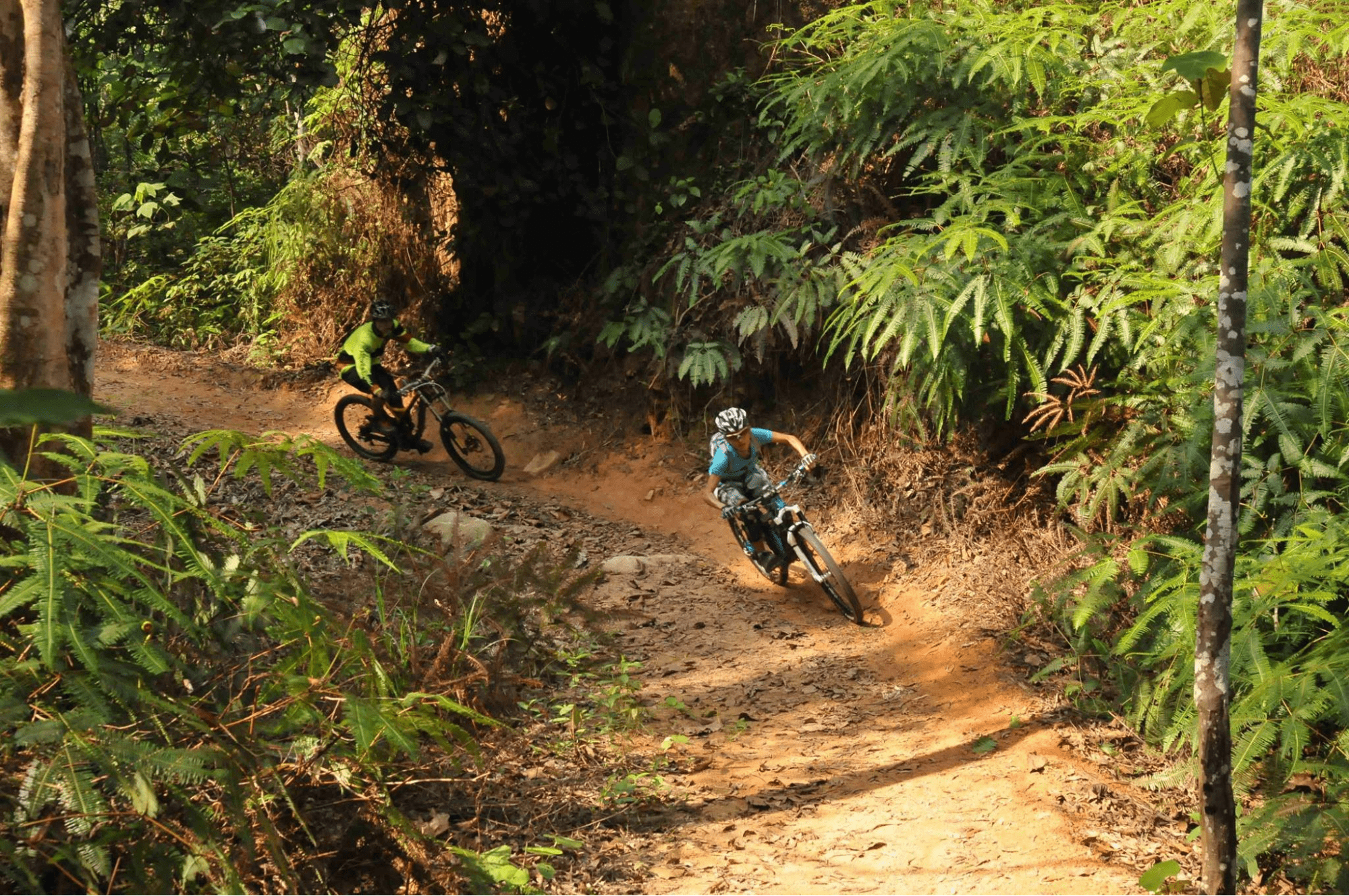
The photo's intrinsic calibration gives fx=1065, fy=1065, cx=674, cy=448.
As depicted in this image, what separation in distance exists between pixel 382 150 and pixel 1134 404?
921 cm

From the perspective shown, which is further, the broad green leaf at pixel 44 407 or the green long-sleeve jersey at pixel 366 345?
the green long-sleeve jersey at pixel 366 345

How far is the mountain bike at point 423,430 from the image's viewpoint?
1047 centimetres

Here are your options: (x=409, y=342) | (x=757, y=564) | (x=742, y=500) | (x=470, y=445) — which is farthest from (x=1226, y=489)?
→ (x=409, y=342)

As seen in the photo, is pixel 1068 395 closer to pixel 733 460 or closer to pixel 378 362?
pixel 733 460

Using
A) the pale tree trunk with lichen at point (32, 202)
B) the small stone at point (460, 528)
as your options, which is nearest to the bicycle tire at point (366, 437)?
the small stone at point (460, 528)

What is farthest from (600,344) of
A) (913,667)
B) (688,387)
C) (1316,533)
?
(1316,533)

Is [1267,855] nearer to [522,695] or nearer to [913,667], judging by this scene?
[913,667]

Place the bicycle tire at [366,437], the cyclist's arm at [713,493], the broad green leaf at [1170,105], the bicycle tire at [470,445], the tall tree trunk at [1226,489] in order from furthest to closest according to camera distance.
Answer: the bicycle tire at [366,437] < the bicycle tire at [470,445] < the cyclist's arm at [713,493] < the tall tree trunk at [1226,489] < the broad green leaf at [1170,105]

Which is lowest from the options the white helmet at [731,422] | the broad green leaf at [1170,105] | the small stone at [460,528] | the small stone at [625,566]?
the small stone at [625,566]

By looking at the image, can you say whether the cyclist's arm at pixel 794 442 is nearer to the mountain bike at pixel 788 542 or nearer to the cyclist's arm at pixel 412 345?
the mountain bike at pixel 788 542

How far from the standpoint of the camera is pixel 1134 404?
672cm

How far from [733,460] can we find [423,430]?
417 cm

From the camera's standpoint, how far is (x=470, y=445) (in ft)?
34.8

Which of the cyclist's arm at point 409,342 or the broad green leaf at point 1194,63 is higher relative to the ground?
the broad green leaf at point 1194,63
